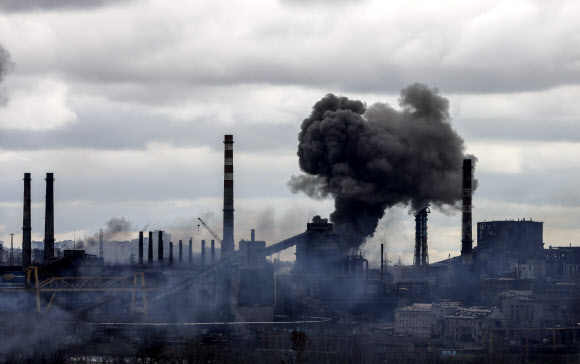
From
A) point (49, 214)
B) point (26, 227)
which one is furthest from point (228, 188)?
point (26, 227)

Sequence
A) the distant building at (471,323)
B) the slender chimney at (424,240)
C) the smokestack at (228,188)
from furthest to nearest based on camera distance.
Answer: the slender chimney at (424,240), the distant building at (471,323), the smokestack at (228,188)

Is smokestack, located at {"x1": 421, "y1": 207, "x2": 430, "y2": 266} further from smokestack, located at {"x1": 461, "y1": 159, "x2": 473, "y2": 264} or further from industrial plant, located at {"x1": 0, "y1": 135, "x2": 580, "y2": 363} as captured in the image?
smokestack, located at {"x1": 461, "y1": 159, "x2": 473, "y2": 264}


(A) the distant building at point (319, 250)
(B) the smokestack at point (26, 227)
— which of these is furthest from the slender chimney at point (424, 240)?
(B) the smokestack at point (26, 227)

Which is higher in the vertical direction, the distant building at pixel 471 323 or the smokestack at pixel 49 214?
the smokestack at pixel 49 214

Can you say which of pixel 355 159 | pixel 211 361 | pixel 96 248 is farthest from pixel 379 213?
pixel 96 248

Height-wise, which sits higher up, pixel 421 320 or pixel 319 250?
pixel 319 250

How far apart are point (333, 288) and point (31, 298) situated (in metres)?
29.9

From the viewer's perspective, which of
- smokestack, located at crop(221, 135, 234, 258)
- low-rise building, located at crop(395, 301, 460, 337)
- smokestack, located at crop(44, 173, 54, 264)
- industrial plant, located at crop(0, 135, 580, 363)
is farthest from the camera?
low-rise building, located at crop(395, 301, 460, 337)

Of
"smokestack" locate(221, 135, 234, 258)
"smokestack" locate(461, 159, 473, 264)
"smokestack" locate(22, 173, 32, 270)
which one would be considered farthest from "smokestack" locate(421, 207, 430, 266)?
"smokestack" locate(22, 173, 32, 270)

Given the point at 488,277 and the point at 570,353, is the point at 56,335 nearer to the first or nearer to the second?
the point at 570,353

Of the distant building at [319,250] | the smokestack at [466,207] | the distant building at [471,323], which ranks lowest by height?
the distant building at [471,323]

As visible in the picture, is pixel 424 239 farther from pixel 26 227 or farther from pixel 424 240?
pixel 26 227

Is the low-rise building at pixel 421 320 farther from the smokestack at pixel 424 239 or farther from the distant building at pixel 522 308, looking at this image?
the smokestack at pixel 424 239

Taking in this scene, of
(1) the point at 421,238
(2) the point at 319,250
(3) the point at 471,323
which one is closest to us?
(3) the point at 471,323
